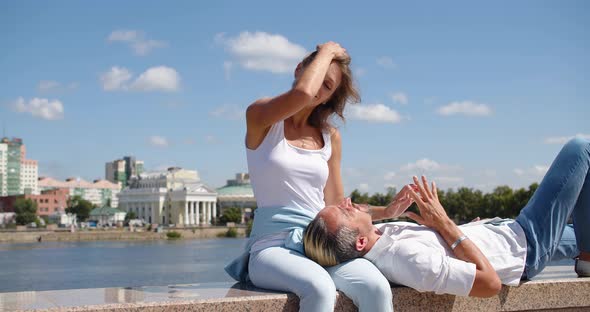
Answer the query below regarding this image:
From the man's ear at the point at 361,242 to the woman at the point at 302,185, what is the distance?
79mm

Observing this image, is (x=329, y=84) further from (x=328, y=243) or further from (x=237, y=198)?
(x=237, y=198)

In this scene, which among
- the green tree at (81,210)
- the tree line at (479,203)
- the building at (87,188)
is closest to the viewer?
the tree line at (479,203)

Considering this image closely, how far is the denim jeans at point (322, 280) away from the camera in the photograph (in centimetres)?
350

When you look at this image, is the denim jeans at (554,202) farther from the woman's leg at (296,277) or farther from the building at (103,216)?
the building at (103,216)

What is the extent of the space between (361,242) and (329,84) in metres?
1.05

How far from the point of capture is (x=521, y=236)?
4180 mm

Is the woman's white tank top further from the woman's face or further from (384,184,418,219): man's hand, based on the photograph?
(384,184,418,219): man's hand

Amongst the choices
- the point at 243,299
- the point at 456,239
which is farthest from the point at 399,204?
the point at 243,299

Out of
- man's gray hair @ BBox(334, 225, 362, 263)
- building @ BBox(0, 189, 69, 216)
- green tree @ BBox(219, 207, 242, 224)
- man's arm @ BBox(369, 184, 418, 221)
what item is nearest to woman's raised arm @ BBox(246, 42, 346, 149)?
man's gray hair @ BBox(334, 225, 362, 263)

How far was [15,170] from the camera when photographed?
584 feet

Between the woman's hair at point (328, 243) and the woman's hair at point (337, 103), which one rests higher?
the woman's hair at point (337, 103)

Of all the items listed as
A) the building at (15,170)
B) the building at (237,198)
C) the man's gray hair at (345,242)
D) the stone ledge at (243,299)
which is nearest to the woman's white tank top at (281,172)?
the man's gray hair at (345,242)

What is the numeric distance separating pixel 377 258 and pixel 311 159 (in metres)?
0.69

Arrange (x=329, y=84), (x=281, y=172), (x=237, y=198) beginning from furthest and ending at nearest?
(x=237, y=198)
(x=329, y=84)
(x=281, y=172)
